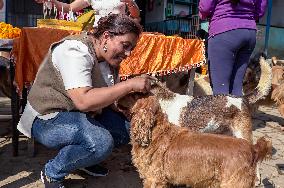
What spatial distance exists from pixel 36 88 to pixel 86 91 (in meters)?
0.59

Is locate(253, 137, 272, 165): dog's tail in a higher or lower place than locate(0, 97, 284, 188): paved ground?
higher

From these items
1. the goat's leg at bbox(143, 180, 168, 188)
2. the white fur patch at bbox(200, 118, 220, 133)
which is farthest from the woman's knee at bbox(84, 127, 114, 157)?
the white fur patch at bbox(200, 118, 220, 133)

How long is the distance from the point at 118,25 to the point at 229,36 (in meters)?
1.46

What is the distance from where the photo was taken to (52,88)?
2951mm

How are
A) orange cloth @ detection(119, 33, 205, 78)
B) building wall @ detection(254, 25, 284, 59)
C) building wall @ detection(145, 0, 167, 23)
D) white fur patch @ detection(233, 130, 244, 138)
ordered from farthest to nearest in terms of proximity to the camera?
building wall @ detection(254, 25, 284, 59) < building wall @ detection(145, 0, 167, 23) < orange cloth @ detection(119, 33, 205, 78) < white fur patch @ detection(233, 130, 244, 138)

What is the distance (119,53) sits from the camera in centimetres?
278

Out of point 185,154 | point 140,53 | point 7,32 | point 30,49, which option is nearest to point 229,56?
point 140,53

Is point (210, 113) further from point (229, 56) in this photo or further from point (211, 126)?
point (229, 56)

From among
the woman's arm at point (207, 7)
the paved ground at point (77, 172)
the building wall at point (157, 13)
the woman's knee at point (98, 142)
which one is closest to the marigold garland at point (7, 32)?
the paved ground at point (77, 172)

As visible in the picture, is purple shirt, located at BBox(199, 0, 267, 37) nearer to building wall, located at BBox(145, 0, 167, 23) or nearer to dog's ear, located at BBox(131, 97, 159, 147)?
dog's ear, located at BBox(131, 97, 159, 147)

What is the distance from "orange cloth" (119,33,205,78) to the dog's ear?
182 cm

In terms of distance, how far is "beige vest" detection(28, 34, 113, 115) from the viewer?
2922 mm

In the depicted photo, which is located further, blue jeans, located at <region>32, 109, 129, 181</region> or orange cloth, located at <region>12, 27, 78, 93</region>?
orange cloth, located at <region>12, 27, 78, 93</region>

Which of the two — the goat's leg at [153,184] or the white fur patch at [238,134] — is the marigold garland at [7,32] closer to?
the goat's leg at [153,184]
